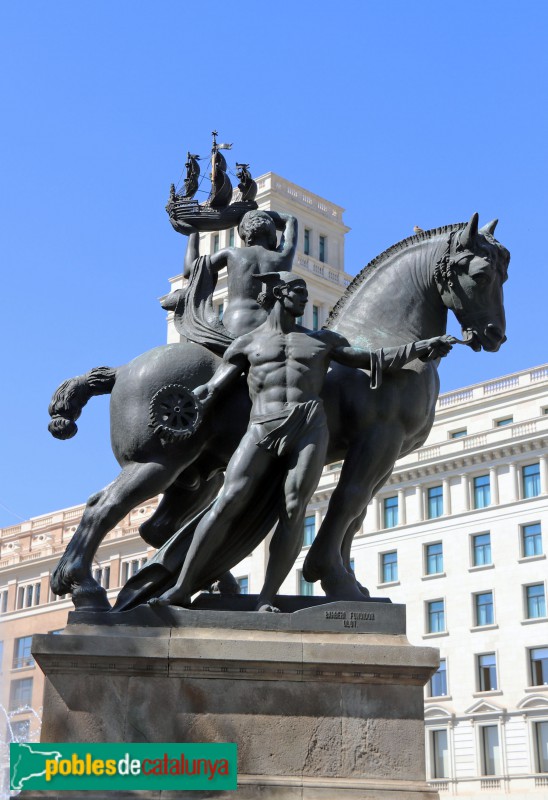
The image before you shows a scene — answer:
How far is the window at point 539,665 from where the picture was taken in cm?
6081

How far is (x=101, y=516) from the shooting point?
36.4ft

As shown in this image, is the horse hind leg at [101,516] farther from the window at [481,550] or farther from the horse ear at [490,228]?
the window at [481,550]

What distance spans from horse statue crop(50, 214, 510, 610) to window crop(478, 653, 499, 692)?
53266 millimetres

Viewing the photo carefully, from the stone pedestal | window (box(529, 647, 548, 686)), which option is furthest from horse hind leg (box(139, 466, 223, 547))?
window (box(529, 647, 548, 686))

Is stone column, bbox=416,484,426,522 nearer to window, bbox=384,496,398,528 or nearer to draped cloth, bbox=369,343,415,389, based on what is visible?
window, bbox=384,496,398,528

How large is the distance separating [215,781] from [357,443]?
3249 millimetres

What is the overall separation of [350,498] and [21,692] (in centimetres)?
7945

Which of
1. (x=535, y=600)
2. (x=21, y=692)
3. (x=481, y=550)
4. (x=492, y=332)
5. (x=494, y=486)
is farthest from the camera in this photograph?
(x=21, y=692)

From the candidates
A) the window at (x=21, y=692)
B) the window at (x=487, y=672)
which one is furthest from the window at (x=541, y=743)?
the window at (x=21, y=692)

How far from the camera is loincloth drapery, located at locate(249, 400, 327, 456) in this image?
421 inches

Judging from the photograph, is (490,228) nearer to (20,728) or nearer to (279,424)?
(279,424)

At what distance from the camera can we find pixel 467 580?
2564 inches

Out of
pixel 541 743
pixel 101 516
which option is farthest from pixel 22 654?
pixel 101 516

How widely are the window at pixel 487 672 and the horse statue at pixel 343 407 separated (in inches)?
2097
